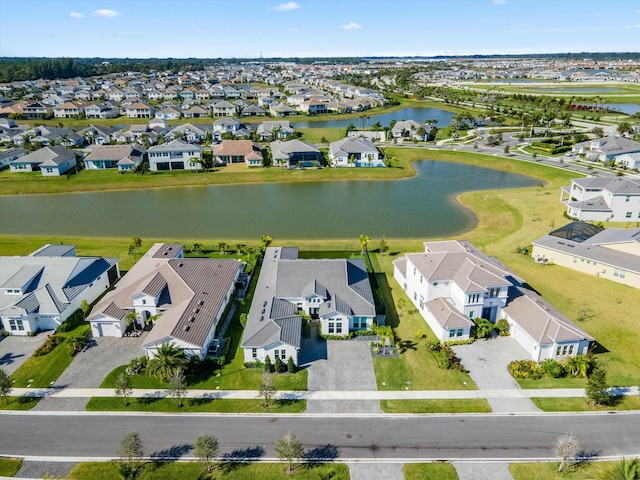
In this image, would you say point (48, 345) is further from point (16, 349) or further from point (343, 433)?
point (343, 433)

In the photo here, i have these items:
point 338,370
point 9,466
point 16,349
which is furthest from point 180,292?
point 9,466

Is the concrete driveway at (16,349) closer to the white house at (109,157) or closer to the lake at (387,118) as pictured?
the white house at (109,157)

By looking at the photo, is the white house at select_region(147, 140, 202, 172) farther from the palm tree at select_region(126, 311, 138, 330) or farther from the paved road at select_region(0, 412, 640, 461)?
the paved road at select_region(0, 412, 640, 461)

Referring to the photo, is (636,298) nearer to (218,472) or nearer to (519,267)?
(519,267)

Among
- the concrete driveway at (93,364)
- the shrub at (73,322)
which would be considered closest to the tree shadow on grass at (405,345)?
the concrete driveway at (93,364)

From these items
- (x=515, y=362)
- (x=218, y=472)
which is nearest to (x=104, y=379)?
(x=218, y=472)
